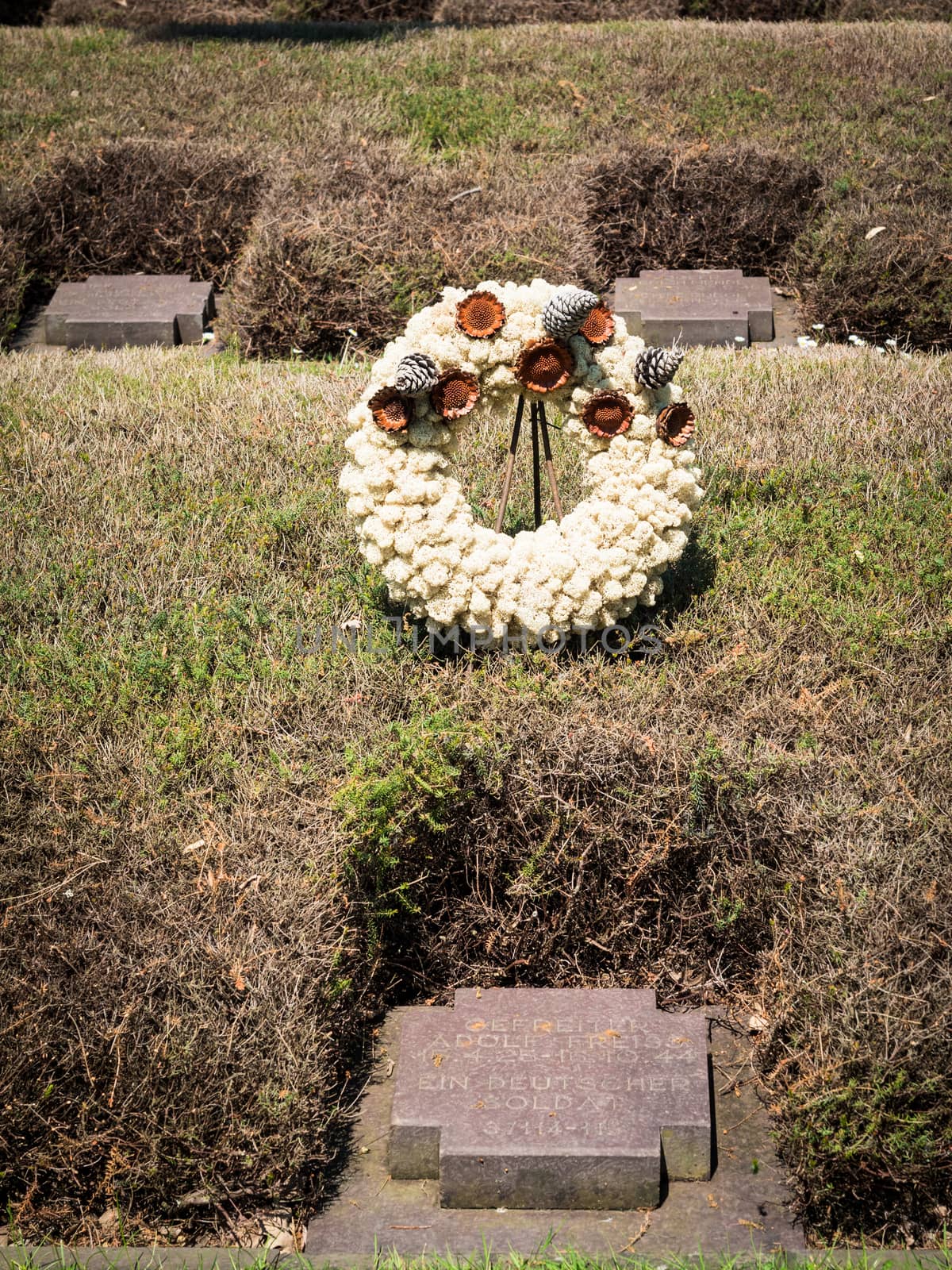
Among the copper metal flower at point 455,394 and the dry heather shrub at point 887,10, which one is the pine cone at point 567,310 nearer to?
the copper metal flower at point 455,394

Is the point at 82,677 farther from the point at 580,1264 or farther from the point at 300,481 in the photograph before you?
the point at 580,1264

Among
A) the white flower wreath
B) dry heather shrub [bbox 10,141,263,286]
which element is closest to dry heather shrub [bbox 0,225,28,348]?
dry heather shrub [bbox 10,141,263,286]

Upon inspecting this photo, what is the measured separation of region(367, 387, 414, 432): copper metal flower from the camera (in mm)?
4004

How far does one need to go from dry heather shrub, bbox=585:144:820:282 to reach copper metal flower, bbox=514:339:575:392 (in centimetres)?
450

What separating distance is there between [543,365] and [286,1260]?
274 centimetres

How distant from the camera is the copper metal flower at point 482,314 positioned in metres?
4.02

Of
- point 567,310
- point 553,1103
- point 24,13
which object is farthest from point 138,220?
point 24,13

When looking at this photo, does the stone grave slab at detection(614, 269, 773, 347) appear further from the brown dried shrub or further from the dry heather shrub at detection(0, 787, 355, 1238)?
the brown dried shrub

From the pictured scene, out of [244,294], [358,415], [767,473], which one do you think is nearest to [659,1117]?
[358,415]

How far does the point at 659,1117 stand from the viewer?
2.85 meters

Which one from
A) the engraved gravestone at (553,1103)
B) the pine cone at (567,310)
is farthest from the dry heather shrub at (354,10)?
the engraved gravestone at (553,1103)

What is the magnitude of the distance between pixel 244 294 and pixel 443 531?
424 cm

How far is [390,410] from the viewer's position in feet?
13.2

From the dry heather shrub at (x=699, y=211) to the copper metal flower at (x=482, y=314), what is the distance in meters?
4.49
